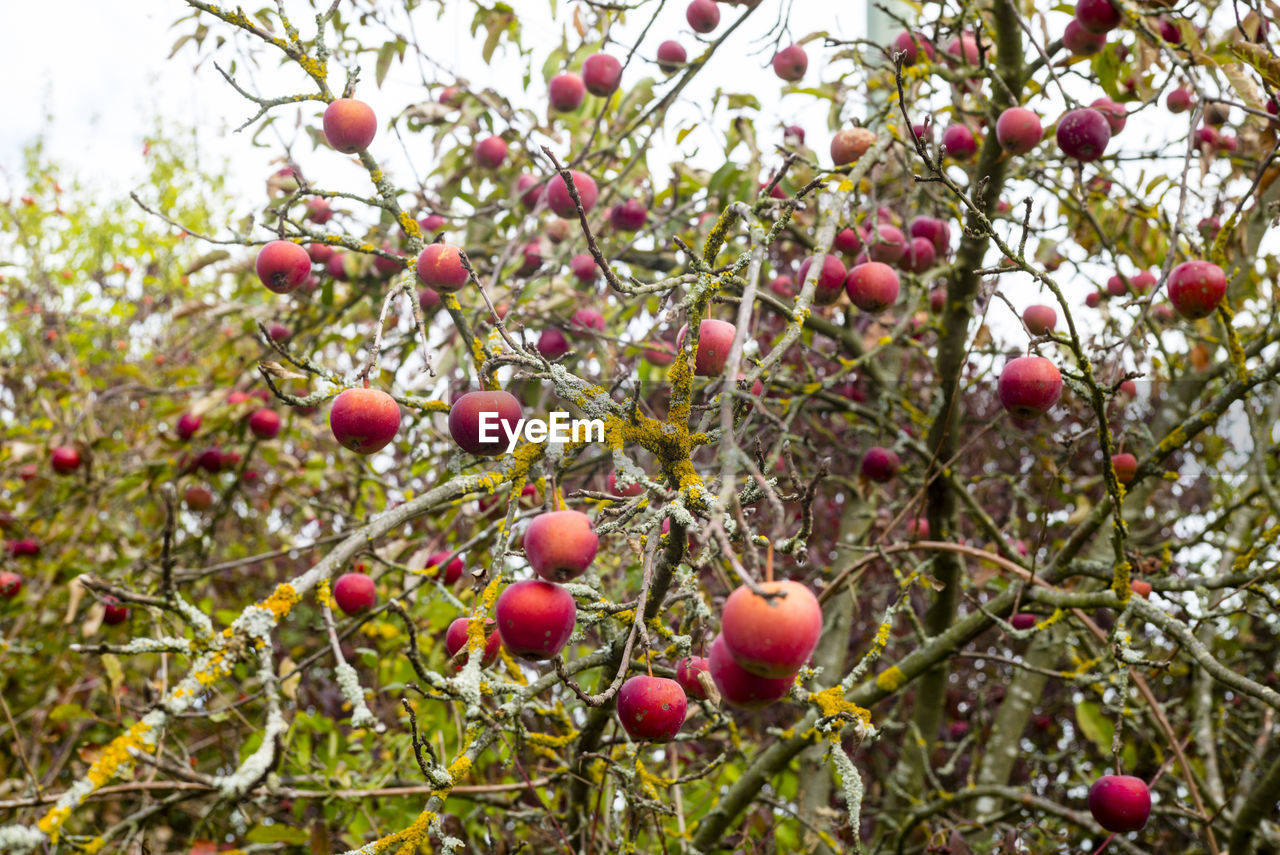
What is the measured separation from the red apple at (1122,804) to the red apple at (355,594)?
194cm

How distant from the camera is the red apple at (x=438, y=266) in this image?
5.60 feet

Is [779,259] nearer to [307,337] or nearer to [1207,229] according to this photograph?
[1207,229]

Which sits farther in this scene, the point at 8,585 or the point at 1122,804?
the point at 8,585

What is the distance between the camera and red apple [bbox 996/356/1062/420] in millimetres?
1735

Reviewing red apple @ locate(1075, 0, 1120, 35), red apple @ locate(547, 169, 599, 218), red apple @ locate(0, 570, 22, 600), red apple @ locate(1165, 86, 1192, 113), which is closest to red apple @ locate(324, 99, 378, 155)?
red apple @ locate(547, 169, 599, 218)

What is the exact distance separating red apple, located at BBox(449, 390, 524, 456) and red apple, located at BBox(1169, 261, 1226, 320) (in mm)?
1691

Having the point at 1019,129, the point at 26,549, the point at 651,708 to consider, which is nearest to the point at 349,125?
the point at 651,708

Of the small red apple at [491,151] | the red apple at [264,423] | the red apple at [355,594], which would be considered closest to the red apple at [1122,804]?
the red apple at [355,594]

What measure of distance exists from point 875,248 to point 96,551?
4.33 m

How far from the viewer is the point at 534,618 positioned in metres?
1.15

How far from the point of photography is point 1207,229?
3.05 metres

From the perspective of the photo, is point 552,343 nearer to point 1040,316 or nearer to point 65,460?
point 1040,316

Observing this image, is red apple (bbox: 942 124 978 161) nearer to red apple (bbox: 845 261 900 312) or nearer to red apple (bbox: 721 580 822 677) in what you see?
red apple (bbox: 845 261 900 312)

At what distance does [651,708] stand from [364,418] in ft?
2.25
